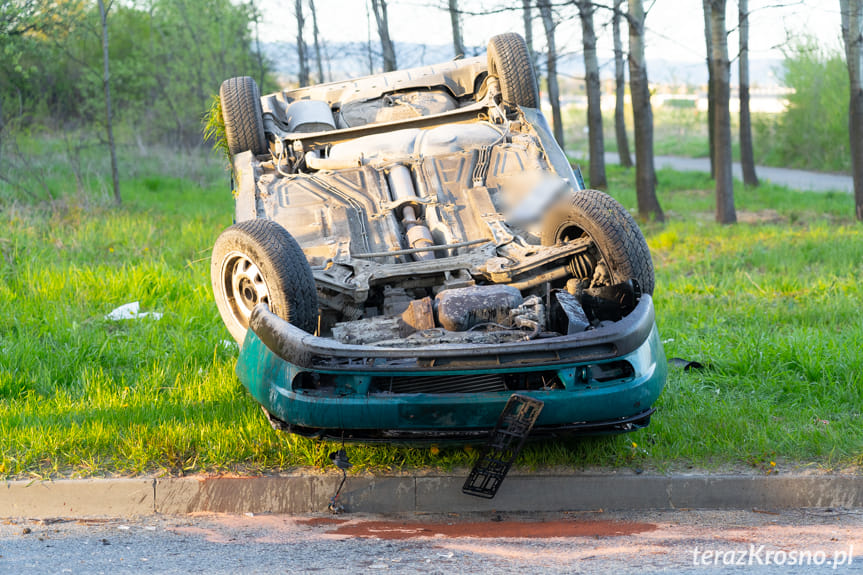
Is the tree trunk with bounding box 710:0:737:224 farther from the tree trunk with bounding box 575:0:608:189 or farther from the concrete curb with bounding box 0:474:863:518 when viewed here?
the concrete curb with bounding box 0:474:863:518

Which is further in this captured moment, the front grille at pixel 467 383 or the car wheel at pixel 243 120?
the car wheel at pixel 243 120

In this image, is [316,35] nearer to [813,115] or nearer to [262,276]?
[813,115]

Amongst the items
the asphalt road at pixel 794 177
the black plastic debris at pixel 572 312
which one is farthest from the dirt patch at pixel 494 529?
the asphalt road at pixel 794 177

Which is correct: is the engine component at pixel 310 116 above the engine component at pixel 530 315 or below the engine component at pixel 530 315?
above

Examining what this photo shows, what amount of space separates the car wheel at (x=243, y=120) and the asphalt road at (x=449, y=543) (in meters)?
3.38

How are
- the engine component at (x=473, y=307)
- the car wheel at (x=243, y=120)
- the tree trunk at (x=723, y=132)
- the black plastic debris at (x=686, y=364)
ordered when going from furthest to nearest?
the tree trunk at (x=723, y=132) → the car wheel at (x=243, y=120) → the black plastic debris at (x=686, y=364) → the engine component at (x=473, y=307)

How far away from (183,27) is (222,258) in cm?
2236

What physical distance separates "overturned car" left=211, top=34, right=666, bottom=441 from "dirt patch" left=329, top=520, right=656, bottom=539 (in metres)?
0.46

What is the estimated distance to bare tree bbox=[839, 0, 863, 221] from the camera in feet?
38.3

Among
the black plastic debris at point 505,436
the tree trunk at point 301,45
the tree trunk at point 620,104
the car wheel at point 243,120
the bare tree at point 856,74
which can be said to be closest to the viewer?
the black plastic debris at point 505,436

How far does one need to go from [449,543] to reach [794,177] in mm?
20373

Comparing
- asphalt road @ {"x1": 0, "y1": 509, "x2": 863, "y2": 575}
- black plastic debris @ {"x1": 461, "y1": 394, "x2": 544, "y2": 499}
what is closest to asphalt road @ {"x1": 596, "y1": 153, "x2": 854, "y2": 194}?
asphalt road @ {"x1": 0, "y1": 509, "x2": 863, "y2": 575}

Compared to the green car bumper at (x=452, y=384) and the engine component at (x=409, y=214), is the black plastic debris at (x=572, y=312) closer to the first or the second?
the green car bumper at (x=452, y=384)

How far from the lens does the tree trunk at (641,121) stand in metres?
12.2
